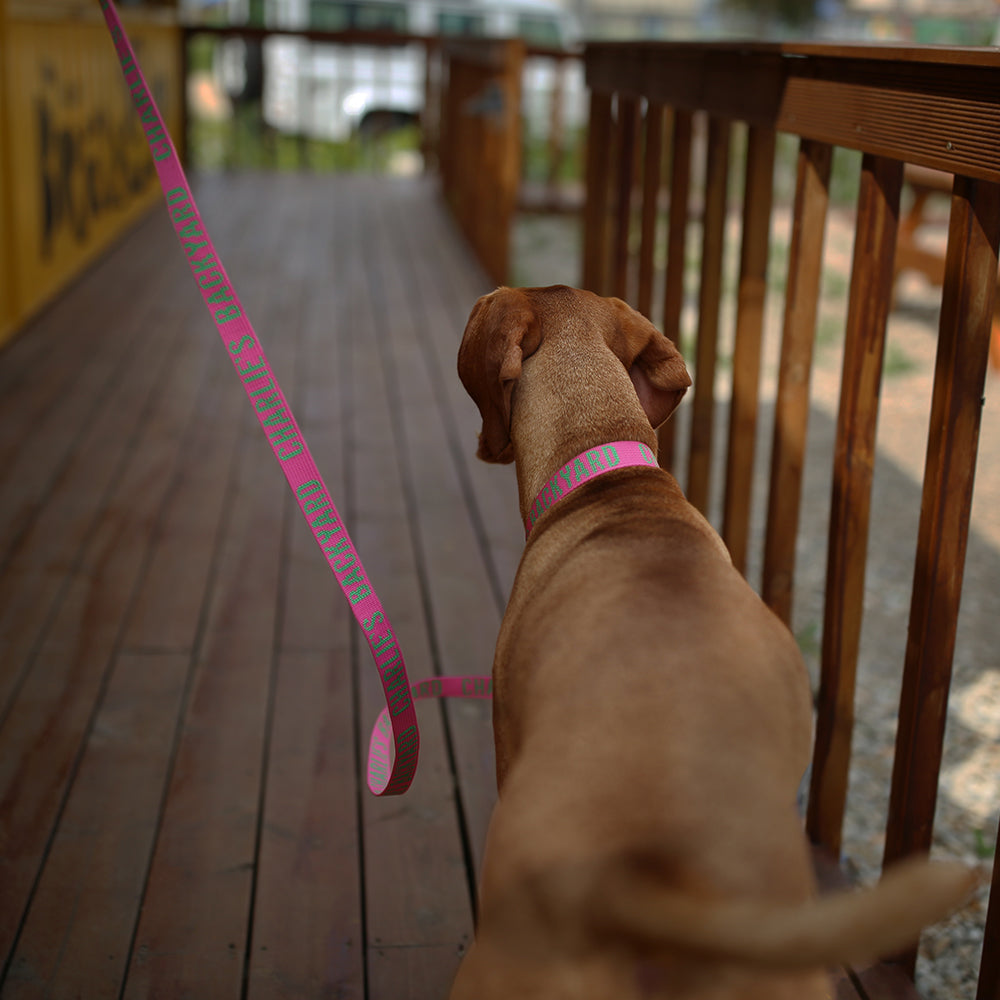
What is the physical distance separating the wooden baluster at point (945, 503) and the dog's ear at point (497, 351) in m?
0.57

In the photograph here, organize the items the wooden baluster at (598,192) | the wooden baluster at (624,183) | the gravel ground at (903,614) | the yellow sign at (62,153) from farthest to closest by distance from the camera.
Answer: the yellow sign at (62,153) → the wooden baluster at (598,192) → the wooden baluster at (624,183) → the gravel ground at (903,614)

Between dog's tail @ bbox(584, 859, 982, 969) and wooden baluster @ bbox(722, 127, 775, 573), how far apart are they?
165cm

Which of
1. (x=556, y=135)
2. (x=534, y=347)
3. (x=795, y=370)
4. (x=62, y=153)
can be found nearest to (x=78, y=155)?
(x=62, y=153)

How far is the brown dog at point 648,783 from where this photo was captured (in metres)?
0.92

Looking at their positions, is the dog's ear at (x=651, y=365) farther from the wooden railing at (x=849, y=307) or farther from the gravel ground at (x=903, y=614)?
the gravel ground at (x=903, y=614)

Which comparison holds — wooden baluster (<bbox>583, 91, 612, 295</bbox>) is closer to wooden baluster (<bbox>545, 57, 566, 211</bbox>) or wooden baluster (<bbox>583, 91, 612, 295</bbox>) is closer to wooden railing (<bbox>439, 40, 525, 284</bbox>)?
wooden railing (<bbox>439, 40, 525, 284</bbox>)

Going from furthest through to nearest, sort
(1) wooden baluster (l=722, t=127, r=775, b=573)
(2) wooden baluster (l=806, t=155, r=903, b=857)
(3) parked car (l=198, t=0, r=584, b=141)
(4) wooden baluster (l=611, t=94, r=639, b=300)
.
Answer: (3) parked car (l=198, t=0, r=584, b=141) < (4) wooden baluster (l=611, t=94, r=639, b=300) < (1) wooden baluster (l=722, t=127, r=775, b=573) < (2) wooden baluster (l=806, t=155, r=903, b=857)

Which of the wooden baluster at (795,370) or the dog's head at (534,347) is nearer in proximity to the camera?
the dog's head at (534,347)

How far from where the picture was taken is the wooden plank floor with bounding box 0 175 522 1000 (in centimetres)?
198

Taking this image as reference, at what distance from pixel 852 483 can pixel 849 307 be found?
288 millimetres

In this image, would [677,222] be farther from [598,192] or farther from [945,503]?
[945,503]

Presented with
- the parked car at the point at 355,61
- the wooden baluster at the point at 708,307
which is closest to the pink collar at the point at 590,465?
the wooden baluster at the point at 708,307

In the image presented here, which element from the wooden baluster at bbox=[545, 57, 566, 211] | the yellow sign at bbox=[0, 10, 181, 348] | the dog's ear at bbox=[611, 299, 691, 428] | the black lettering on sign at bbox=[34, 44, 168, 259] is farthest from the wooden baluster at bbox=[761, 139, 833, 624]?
the wooden baluster at bbox=[545, 57, 566, 211]

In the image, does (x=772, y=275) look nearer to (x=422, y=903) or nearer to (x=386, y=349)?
(x=386, y=349)
